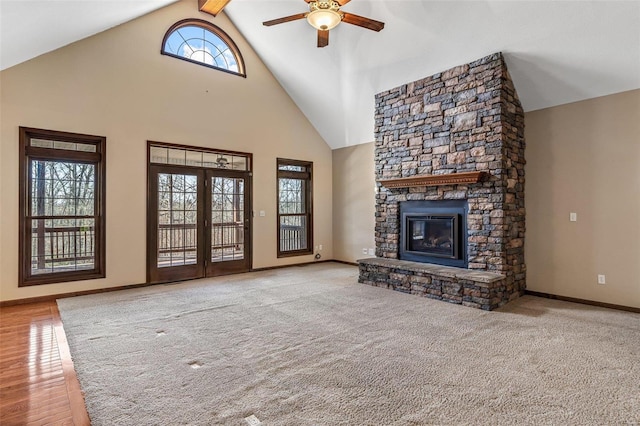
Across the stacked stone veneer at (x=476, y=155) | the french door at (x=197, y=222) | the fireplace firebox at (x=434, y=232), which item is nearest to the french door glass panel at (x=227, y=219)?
the french door at (x=197, y=222)

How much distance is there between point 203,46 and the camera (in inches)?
242

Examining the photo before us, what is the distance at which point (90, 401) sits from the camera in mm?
2225

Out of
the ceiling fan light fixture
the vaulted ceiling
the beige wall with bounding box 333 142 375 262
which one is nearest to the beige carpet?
the beige wall with bounding box 333 142 375 262

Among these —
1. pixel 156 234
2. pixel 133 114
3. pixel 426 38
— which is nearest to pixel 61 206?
pixel 156 234

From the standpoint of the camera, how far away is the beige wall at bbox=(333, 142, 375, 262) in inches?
281

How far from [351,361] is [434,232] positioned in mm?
3111

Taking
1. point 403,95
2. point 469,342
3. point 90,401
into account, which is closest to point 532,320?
point 469,342

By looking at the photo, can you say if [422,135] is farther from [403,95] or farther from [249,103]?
[249,103]

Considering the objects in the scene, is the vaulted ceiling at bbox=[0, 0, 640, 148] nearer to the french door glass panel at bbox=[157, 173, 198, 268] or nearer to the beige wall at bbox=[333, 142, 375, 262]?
the beige wall at bbox=[333, 142, 375, 262]

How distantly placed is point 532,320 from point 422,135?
298cm

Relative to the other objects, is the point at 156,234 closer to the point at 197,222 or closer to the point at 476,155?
the point at 197,222

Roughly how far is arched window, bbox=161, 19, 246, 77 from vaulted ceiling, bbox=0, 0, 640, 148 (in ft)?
1.25

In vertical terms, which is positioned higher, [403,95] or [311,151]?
Result: [403,95]

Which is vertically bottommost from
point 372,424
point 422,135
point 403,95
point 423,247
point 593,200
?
point 372,424
